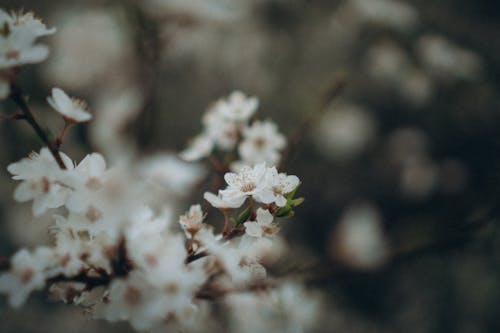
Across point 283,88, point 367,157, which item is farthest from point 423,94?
point 283,88

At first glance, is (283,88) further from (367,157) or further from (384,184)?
(384,184)

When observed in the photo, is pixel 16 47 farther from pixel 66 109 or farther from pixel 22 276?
pixel 22 276

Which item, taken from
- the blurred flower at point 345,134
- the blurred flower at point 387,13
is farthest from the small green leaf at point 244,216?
the blurred flower at point 345,134

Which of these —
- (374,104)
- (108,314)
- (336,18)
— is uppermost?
(336,18)

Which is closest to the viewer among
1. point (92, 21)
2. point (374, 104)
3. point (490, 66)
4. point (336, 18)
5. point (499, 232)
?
point (499, 232)

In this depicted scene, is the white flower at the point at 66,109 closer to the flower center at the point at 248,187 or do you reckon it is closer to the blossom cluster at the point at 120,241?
the blossom cluster at the point at 120,241

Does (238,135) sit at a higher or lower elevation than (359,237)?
lower

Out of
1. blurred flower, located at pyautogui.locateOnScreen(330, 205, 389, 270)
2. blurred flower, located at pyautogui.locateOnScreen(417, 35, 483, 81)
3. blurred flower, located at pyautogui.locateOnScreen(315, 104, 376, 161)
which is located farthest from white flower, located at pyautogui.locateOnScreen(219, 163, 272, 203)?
Result: blurred flower, located at pyautogui.locateOnScreen(315, 104, 376, 161)

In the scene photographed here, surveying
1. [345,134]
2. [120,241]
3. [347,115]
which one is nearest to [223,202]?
[120,241]
